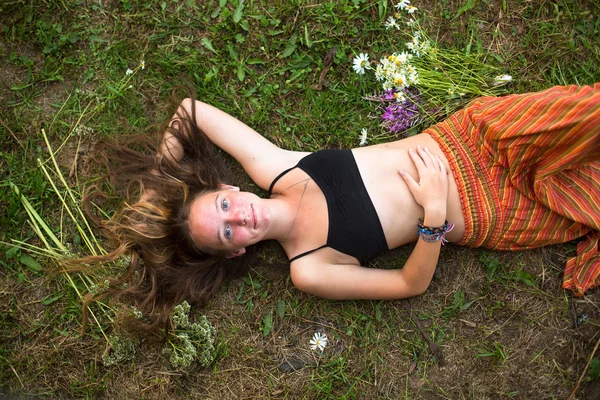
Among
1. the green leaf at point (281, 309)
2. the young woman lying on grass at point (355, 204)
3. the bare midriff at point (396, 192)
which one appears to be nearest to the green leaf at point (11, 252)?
the young woman lying on grass at point (355, 204)

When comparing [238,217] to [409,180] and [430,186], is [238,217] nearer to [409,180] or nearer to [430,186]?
[409,180]

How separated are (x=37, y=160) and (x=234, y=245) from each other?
2.06 metres

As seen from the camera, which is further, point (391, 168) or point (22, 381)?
point (22, 381)

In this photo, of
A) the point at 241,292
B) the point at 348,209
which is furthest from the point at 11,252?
the point at 348,209

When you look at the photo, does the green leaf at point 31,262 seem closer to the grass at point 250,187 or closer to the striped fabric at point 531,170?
the grass at point 250,187

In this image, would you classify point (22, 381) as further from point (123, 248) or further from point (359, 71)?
point (359, 71)

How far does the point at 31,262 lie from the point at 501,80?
416cm

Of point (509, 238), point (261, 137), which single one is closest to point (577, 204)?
point (509, 238)

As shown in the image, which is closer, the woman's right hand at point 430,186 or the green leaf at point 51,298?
the woman's right hand at point 430,186

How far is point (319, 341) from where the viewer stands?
151 inches

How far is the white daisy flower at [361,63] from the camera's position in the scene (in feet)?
12.8

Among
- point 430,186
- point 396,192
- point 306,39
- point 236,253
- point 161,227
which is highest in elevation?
point 306,39

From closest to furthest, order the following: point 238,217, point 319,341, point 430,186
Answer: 1. point 238,217
2. point 430,186
3. point 319,341

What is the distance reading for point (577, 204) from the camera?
326cm
